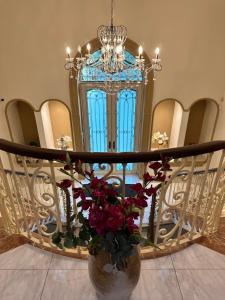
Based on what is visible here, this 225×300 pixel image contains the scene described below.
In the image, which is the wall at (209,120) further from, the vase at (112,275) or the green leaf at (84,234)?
the green leaf at (84,234)

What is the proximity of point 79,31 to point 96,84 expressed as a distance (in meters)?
1.26

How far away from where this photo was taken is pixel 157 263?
1755 millimetres

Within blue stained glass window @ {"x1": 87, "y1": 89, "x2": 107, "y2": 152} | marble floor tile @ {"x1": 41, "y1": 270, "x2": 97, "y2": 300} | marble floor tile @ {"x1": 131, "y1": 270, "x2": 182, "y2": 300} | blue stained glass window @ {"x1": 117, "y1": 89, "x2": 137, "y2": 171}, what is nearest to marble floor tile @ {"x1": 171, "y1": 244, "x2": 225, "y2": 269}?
marble floor tile @ {"x1": 131, "y1": 270, "x2": 182, "y2": 300}

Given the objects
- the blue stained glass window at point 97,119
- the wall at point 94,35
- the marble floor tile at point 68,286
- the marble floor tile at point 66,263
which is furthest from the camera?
the blue stained glass window at point 97,119

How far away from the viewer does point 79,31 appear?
500cm

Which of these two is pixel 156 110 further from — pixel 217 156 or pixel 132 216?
pixel 132 216

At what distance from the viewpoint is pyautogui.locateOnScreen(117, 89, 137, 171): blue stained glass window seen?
6129 mm

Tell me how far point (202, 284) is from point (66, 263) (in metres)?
0.96

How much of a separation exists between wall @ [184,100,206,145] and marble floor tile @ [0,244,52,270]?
5581mm

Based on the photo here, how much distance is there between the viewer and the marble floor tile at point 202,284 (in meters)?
1.54

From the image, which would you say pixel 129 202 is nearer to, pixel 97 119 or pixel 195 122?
pixel 97 119

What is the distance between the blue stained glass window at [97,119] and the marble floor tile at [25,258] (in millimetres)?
4715

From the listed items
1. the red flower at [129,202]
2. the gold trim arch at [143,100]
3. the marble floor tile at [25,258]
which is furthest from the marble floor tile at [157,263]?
the gold trim arch at [143,100]

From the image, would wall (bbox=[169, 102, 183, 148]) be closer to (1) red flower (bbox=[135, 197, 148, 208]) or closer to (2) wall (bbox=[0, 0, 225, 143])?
(2) wall (bbox=[0, 0, 225, 143])
